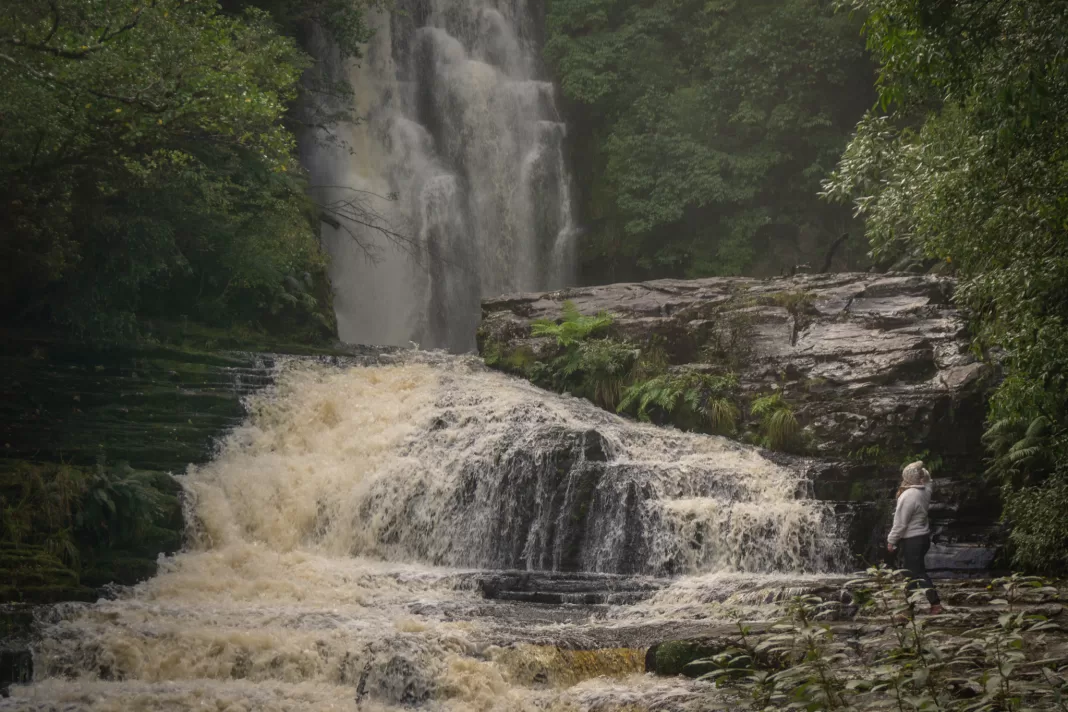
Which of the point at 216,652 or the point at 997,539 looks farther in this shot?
the point at 997,539

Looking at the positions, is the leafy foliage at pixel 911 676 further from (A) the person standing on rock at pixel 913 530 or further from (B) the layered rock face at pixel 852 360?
(B) the layered rock face at pixel 852 360

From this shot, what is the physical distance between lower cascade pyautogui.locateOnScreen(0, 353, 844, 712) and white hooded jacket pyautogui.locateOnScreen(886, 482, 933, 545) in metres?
1.70

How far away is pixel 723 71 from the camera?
88.0ft

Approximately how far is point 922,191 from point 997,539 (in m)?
4.39

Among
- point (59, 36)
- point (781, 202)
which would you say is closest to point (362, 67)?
point (781, 202)

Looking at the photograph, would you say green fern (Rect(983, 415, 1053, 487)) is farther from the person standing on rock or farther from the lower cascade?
the person standing on rock

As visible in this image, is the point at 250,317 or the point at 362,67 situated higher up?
Answer: the point at 362,67

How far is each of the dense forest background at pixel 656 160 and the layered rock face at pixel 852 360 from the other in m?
0.75

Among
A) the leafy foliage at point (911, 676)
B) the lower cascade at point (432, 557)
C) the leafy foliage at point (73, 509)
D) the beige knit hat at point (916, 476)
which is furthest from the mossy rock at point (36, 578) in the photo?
the beige knit hat at point (916, 476)

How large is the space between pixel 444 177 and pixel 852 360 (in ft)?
45.9

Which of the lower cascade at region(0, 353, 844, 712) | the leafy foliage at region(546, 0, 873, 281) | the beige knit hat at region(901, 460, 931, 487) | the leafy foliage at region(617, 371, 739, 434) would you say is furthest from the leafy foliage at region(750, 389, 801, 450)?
the leafy foliage at region(546, 0, 873, 281)

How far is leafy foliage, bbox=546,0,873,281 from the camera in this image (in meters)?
25.9

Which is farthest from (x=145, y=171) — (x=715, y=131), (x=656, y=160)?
(x=715, y=131)

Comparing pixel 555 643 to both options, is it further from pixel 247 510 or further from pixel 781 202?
pixel 781 202
